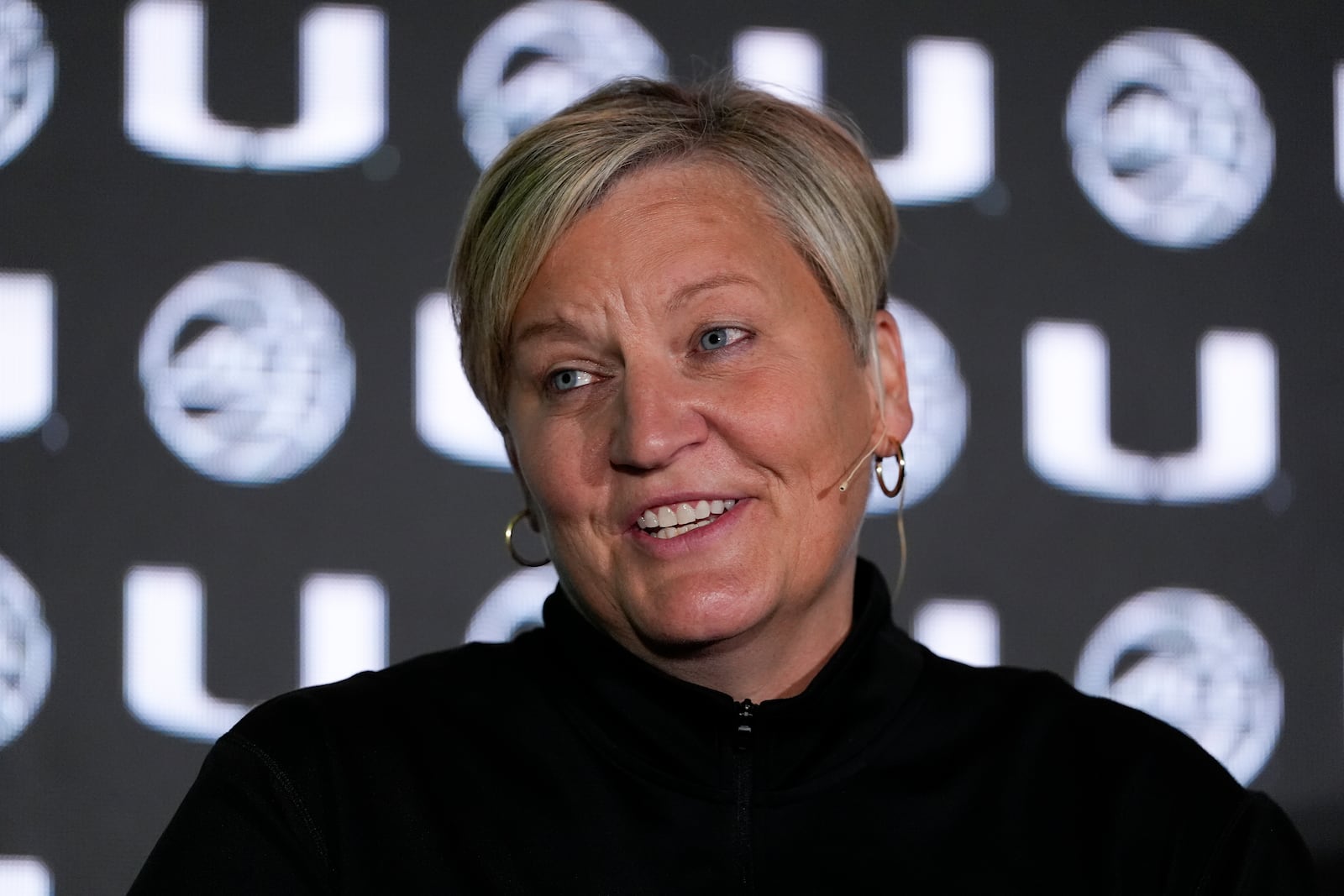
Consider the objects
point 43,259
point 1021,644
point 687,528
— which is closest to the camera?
point 687,528

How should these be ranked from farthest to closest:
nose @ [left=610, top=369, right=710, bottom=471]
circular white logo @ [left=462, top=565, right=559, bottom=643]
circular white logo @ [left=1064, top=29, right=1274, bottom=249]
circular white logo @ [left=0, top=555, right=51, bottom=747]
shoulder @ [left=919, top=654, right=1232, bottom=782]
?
circular white logo @ [left=1064, top=29, right=1274, bottom=249] < circular white logo @ [left=462, top=565, right=559, bottom=643] < circular white logo @ [left=0, top=555, right=51, bottom=747] < shoulder @ [left=919, top=654, right=1232, bottom=782] < nose @ [left=610, top=369, right=710, bottom=471]

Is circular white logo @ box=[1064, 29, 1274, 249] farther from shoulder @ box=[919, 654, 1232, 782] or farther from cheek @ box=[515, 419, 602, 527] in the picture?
cheek @ box=[515, 419, 602, 527]

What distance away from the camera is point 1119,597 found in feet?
6.16

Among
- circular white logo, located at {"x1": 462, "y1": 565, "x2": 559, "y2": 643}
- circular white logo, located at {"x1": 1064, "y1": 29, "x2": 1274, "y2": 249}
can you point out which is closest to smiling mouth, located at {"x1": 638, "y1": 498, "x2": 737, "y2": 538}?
circular white logo, located at {"x1": 462, "y1": 565, "x2": 559, "y2": 643}

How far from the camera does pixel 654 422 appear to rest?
106 centimetres

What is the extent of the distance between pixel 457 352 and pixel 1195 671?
996 mm

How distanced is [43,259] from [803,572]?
1061mm

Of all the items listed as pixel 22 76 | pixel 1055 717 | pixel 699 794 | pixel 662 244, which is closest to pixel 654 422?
pixel 662 244

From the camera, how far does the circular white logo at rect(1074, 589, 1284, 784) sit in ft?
6.12

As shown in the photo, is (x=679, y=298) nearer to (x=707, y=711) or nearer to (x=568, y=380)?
(x=568, y=380)

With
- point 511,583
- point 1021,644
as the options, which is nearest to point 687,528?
point 511,583

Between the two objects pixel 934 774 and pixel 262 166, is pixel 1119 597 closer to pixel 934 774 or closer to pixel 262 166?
pixel 934 774

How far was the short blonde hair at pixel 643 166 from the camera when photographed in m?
1.14

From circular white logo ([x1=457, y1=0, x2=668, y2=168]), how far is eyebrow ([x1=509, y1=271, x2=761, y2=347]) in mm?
742
